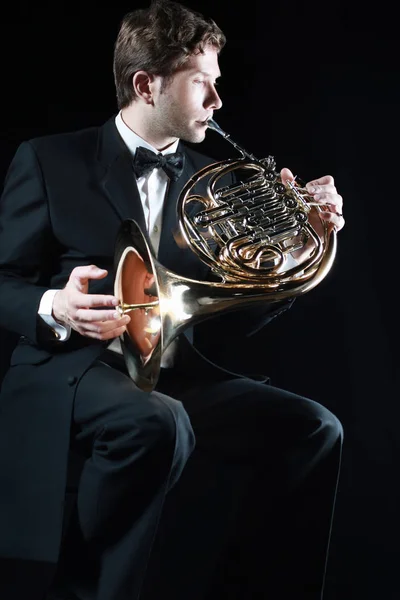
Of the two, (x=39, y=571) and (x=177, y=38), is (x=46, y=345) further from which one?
(x=177, y=38)

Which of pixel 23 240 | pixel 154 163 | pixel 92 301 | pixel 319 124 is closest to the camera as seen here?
pixel 92 301

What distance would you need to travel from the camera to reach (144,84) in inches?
73.2

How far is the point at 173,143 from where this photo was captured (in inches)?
74.8

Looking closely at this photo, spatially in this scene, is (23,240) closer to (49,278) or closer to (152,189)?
(49,278)

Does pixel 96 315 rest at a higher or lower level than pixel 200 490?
higher

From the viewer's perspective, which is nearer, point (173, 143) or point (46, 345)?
point (46, 345)

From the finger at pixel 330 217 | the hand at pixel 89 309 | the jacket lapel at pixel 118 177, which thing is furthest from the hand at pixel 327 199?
the hand at pixel 89 309

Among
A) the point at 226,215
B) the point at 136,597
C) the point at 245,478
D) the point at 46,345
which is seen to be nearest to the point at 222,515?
the point at 245,478

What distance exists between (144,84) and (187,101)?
13cm

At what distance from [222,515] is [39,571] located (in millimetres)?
438

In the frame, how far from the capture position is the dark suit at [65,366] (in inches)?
60.5

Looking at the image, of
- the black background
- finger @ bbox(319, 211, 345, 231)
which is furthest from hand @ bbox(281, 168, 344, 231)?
the black background

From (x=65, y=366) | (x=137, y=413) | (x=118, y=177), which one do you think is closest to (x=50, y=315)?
(x=65, y=366)

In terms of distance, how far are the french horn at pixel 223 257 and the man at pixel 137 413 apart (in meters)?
0.05
